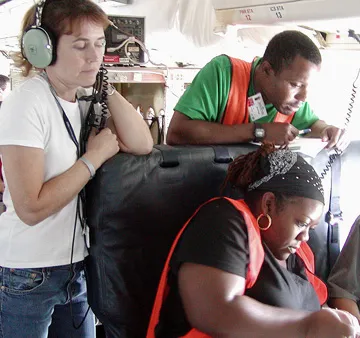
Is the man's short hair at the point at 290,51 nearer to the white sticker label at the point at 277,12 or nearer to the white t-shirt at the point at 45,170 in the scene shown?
the white sticker label at the point at 277,12

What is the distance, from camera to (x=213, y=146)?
5.23ft

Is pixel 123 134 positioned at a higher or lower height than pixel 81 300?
higher

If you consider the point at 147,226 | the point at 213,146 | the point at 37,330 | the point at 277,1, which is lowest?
the point at 37,330

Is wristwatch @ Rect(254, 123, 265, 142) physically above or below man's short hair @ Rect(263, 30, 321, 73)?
below

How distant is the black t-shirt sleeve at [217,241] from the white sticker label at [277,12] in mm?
947

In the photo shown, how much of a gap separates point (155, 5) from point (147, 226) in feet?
7.45

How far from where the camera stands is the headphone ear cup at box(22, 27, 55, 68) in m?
1.25

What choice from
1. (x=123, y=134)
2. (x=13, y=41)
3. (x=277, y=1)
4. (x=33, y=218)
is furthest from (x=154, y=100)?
(x=13, y=41)

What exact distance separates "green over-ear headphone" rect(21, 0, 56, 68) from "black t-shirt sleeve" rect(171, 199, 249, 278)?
0.62 m

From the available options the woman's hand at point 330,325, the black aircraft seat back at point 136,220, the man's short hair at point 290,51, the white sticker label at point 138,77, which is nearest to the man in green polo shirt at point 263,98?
the man's short hair at point 290,51

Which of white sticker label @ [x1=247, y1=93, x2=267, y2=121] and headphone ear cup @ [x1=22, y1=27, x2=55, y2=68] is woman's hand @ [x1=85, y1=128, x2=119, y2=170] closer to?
headphone ear cup @ [x1=22, y1=27, x2=55, y2=68]

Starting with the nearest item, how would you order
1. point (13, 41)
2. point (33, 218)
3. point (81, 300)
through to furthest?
point (33, 218), point (81, 300), point (13, 41)

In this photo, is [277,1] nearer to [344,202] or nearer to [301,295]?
[344,202]

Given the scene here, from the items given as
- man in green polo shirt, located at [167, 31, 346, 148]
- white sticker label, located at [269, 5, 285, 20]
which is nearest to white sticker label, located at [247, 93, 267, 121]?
man in green polo shirt, located at [167, 31, 346, 148]
